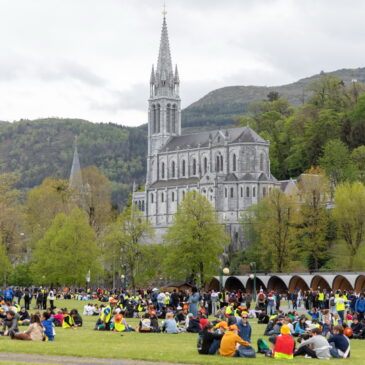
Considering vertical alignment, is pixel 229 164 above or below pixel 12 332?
above

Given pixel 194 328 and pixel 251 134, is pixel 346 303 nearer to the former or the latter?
pixel 194 328

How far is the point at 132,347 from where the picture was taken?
28469mm

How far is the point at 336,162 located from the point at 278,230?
29.1 meters

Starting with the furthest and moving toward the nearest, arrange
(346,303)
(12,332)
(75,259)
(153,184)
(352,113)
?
(153,184), (352,113), (75,259), (346,303), (12,332)

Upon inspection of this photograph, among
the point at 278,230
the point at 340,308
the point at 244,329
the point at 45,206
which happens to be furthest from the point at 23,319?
the point at 45,206

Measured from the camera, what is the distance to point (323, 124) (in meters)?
136

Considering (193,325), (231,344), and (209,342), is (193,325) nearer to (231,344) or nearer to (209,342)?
(209,342)

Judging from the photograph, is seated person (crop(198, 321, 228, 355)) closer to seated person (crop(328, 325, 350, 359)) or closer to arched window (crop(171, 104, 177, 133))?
seated person (crop(328, 325, 350, 359))

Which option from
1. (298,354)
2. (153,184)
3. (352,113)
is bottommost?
(298,354)

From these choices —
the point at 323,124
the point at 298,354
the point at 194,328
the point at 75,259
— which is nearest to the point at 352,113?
the point at 323,124

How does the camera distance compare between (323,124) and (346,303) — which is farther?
(323,124)

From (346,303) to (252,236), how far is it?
64.1 metres

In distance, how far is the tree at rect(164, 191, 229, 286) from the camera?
8756 cm

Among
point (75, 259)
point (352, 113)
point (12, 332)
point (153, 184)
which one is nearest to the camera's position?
point (12, 332)
